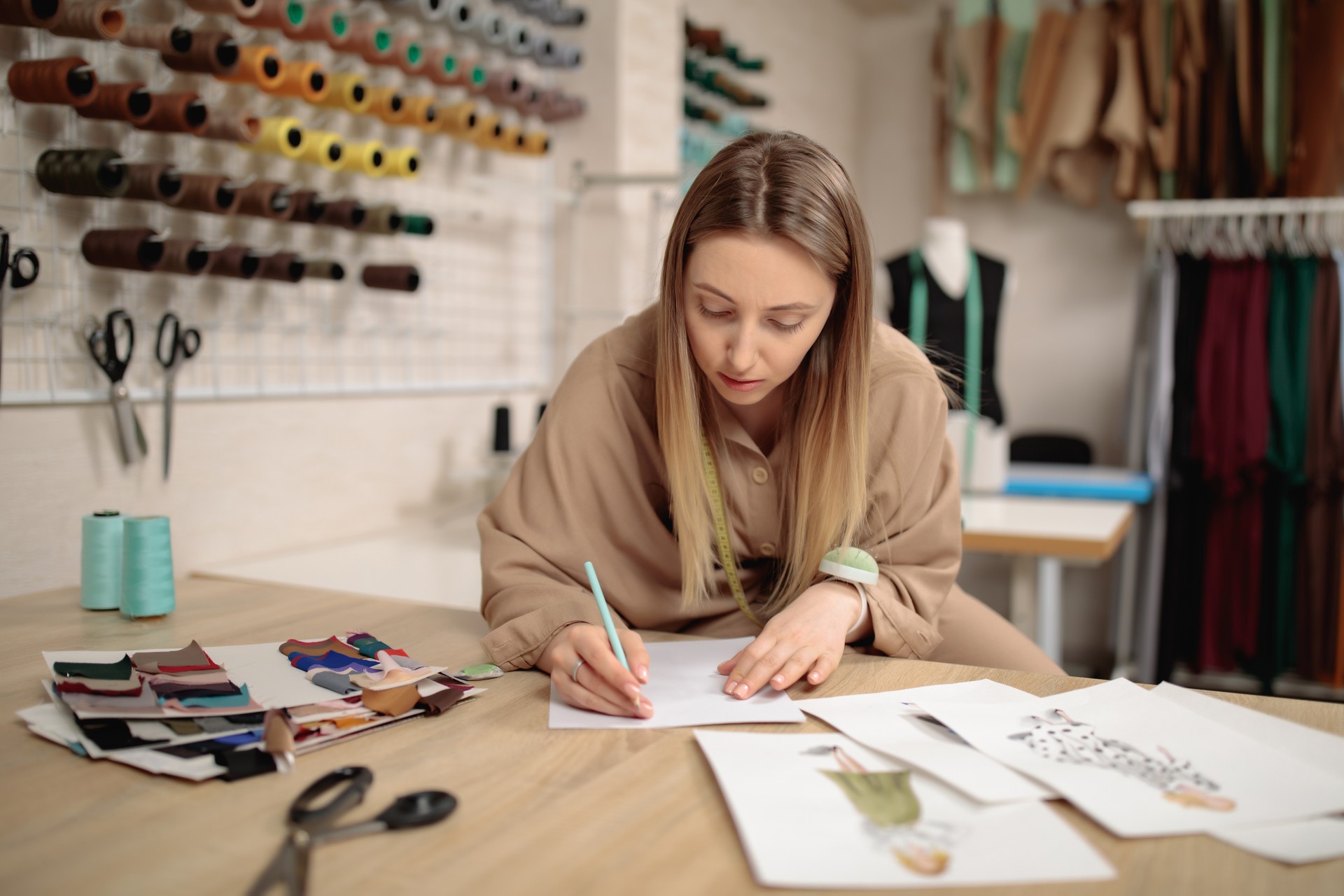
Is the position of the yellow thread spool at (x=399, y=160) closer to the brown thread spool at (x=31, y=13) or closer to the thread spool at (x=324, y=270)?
the thread spool at (x=324, y=270)

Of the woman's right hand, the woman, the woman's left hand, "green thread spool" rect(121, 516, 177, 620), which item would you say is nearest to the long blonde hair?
the woman

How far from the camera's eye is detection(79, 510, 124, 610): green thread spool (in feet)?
4.18

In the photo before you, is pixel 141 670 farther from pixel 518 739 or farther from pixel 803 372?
pixel 803 372

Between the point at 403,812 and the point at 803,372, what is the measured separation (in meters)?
0.74

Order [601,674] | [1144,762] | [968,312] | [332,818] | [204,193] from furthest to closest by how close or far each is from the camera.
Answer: [968,312]
[204,193]
[601,674]
[1144,762]
[332,818]

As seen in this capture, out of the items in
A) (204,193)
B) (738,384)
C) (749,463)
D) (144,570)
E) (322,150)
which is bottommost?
(144,570)

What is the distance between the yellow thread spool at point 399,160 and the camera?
1.77m

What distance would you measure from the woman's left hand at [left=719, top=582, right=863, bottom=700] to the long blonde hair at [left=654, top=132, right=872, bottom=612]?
0.12 metres

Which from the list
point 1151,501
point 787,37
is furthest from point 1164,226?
point 787,37

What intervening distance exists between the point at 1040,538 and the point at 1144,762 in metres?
1.35

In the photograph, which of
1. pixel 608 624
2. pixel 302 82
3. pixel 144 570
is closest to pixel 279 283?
pixel 302 82

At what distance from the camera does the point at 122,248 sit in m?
1.37

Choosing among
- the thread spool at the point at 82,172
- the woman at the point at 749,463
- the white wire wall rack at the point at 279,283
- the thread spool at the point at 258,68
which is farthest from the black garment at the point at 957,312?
the thread spool at the point at 82,172

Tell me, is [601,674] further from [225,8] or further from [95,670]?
[225,8]
